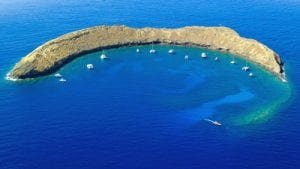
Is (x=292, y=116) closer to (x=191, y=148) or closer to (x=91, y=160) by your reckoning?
(x=191, y=148)

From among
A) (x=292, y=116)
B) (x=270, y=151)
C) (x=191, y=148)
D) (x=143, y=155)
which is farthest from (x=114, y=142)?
(x=292, y=116)

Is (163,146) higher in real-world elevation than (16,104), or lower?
lower

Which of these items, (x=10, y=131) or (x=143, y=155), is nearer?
(x=143, y=155)

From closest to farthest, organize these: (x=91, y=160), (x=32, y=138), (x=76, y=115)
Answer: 1. (x=91, y=160)
2. (x=32, y=138)
3. (x=76, y=115)

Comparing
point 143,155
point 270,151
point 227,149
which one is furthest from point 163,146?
point 270,151

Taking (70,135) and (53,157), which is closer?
(53,157)

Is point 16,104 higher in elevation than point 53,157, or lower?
higher

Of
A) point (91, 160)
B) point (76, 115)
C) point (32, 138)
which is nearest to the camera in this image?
point (91, 160)

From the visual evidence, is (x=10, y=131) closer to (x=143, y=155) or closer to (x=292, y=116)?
(x=143, y=155)
